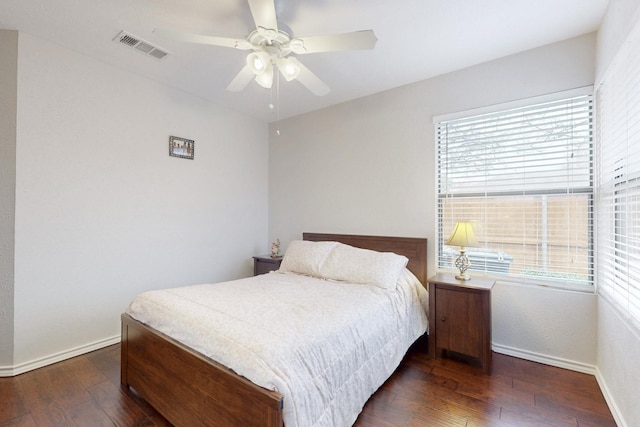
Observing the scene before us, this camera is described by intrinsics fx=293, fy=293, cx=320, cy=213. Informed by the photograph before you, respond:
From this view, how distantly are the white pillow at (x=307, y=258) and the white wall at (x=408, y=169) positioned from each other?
1.98 feet

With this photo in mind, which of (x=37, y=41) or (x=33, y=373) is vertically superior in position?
(x=37, y=41)

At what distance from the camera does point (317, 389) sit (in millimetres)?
1394

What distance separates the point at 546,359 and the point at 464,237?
120 cm

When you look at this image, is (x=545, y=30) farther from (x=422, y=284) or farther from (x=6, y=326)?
(x=6, y=326)

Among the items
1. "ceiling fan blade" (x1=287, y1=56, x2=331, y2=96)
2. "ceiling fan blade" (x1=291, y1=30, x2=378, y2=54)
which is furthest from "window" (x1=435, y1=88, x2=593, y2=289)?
"ceiling fan blade" (x1=291, y1=30, x2=378, y2=54)

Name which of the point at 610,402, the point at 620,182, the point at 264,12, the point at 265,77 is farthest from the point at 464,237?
the point at 264,12

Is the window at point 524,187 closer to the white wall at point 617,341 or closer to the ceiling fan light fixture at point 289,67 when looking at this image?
the white wall at point 617,341

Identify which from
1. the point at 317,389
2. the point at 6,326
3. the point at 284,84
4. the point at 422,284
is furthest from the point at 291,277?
the point at 6,326

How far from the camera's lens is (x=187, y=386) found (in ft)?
5.10

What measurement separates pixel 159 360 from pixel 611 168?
10.3 feet

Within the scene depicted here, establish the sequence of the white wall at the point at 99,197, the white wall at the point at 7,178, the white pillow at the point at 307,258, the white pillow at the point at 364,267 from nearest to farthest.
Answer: the white wall at the point at 7,178, the white wall at the point at 99,197, the white pillow at the point at 364,267, the white pillow at the point at 307,258

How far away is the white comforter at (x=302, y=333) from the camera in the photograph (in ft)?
4.36

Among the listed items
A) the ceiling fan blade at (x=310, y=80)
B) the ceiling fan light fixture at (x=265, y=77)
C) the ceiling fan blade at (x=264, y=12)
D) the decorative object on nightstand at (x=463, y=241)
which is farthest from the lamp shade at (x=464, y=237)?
the ceiling fan blade at (x=264, y=12)

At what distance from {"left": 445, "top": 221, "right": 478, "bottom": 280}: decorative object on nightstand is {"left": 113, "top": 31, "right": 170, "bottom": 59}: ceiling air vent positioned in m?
2.92
